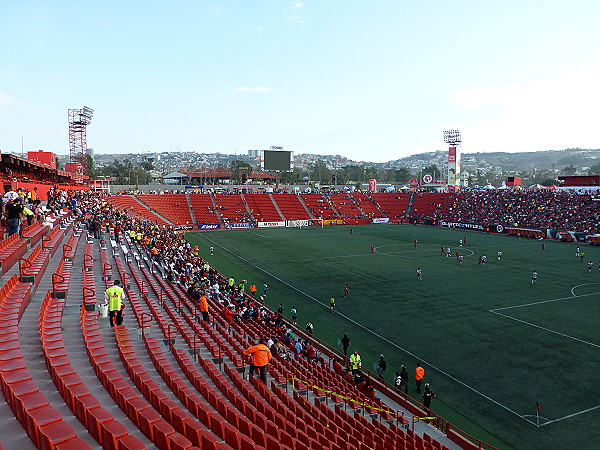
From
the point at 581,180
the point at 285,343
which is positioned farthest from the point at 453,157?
the point at 285,343

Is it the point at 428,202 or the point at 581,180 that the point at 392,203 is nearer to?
the point at 428,202

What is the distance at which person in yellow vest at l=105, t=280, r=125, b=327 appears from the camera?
12438mm

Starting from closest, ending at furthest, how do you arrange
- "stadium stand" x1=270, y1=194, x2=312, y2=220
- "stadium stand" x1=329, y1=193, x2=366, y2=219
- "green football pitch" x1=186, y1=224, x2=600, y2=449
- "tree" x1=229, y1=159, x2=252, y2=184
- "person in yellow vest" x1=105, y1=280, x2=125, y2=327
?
1. "person in yellow vest" x1=105, y1=280, x2=125, y2=327
2. "green football pitch" x1=186, y1=224, x2=600, y2=449
3. "stadium stand" x1=270, y1=194, x2=312, y2=220
4. "stadium stand" x1=329, y1=193, x2=366, y2=219
5. "tree" x1=229, y1=159, x2=252, y2=184

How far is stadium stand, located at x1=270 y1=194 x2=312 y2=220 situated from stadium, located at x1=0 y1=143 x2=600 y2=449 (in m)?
34.1

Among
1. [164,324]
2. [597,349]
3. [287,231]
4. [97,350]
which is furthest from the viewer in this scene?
[287,231]

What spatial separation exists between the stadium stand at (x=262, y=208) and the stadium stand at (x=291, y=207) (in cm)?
147

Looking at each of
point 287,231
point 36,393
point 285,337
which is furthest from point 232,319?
point 287,231

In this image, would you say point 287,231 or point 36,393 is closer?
point 36,393

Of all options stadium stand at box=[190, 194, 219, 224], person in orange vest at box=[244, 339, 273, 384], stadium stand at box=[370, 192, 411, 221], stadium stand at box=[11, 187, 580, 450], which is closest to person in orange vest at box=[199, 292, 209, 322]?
stadium stand at box=[11, 187, 580, 450]

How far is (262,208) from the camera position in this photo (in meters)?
84.4

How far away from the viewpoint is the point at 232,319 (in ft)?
63.4

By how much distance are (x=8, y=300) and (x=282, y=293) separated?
2063 centimetres

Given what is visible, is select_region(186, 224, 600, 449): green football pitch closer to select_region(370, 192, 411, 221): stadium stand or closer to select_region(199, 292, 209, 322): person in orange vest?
select_region(199, 292, 209, 322): person in orange vest

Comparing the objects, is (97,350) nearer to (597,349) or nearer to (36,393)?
(36,393)
